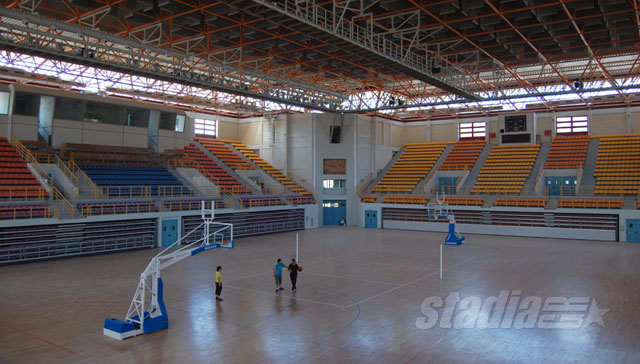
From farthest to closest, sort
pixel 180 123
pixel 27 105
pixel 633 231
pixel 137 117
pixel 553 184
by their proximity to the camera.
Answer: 1. pixel 553 184
2. pixel 180 123
3. pixel 137 117
4. pixel 633 231
5. pixel 27 105

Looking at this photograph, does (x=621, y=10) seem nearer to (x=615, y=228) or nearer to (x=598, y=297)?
(x=598, y=297)

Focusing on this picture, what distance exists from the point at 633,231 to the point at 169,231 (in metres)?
28.0

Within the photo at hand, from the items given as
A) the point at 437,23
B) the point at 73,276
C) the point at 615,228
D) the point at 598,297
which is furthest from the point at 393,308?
the point at 615,228

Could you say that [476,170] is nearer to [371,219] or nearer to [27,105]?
[371,219]

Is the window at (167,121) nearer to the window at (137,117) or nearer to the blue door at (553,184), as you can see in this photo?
the window at (137,117)

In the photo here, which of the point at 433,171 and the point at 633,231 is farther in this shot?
the point at 433,171

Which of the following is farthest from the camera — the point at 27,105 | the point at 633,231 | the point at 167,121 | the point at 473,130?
the point at 473,130

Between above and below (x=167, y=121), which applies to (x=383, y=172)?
below

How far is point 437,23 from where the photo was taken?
72.9ft

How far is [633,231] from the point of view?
93.9 feet

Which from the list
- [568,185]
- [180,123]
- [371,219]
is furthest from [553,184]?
[180,123]

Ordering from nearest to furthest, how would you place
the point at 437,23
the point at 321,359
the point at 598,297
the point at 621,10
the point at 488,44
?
1. the point at 321,359
2. the point at 598,297
3. the point at 621,10
4. the point at 437,23
5. the point at 488,44

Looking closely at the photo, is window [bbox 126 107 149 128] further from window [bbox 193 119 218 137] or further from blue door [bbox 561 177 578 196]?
blue door [bbox 561 177 578 196]

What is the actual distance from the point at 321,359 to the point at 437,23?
18.0 metres
